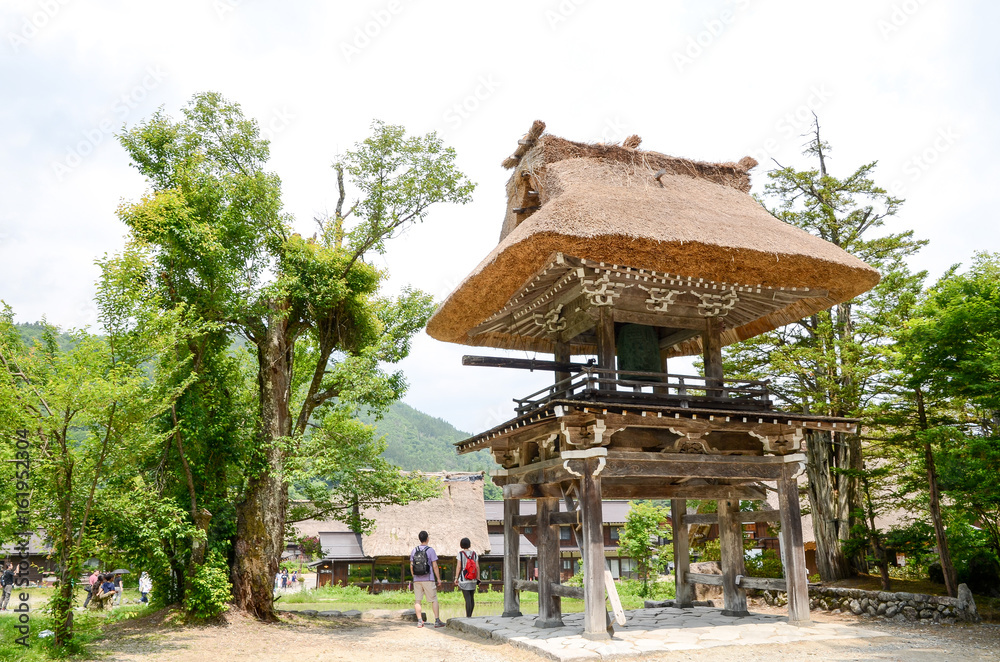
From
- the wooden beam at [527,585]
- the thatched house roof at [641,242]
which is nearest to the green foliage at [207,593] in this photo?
the wooden beam at [527,585]

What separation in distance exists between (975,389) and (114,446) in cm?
1299

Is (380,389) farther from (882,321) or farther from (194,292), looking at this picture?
(882,321)

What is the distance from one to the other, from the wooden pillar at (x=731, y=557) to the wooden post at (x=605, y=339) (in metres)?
3.67

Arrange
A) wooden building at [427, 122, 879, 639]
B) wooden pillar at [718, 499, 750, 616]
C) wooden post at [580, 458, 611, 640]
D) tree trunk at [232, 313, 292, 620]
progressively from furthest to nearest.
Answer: tree trunk at [232, 313, 292, 620], wooden pillar at [718, 499, 750, 616], wooden building at [427, 122, 879, 639], wooden post at [580, 458, 611, 640]

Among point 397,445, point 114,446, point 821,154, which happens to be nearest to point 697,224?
point 114,446

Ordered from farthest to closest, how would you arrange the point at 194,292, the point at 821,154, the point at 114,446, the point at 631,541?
the point at 631,541 → the point at 821,154 → the point at 194,292 → the point at 114,446

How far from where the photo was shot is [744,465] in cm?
1012

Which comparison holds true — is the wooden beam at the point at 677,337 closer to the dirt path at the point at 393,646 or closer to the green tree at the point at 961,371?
the green tree at the point at 961,371

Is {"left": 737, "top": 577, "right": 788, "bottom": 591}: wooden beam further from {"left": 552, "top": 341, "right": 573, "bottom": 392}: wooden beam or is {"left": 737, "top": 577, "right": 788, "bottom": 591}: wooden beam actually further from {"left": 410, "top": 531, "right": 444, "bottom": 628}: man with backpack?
{"left": 410, "top": 531, "right": 444, "bottom": 628}: man with backpack

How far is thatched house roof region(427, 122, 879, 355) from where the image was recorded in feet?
30.0

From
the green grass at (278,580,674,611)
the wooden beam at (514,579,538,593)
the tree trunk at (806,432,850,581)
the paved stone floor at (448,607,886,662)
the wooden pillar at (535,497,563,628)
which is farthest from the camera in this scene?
the green grass at (278,580,674,611)

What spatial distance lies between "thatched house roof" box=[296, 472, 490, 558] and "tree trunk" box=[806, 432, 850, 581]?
1505cm

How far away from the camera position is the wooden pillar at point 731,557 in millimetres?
11016

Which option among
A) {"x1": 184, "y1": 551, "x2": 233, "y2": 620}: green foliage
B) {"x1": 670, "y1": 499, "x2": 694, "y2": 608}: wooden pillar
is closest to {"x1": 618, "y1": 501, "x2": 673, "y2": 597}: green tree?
{"x1": 670, "y1": 499, "x2": 694, "y2": 608}: wooden pillar
